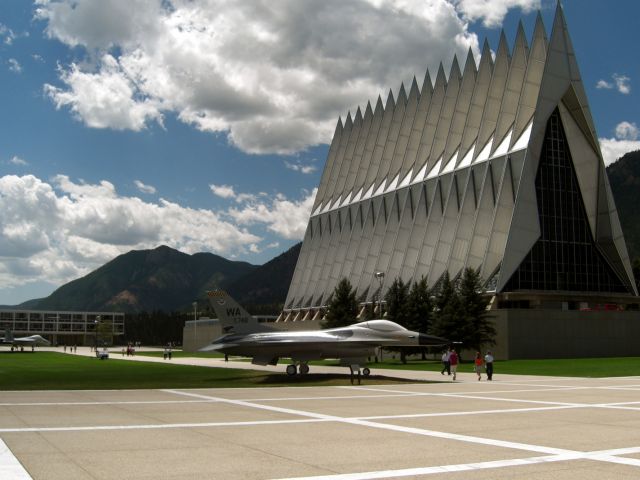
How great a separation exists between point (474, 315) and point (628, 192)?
138 m

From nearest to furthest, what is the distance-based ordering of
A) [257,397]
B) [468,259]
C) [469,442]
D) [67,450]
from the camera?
[67,450] < [469,442] < [257,397] < [468,259]

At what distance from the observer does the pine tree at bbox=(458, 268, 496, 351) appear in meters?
51.1

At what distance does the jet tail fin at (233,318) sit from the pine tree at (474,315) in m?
20.2

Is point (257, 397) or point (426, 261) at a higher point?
point (426, 261)

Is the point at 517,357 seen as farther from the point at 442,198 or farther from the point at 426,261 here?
the point at 442,198

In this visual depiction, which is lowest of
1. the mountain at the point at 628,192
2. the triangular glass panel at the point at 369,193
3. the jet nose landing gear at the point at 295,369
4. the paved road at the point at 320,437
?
the jet nose landing gear at the point at 295,369

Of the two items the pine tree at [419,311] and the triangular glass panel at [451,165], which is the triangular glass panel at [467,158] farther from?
the pine tree at [419,311]

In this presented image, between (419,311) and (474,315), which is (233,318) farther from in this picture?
(419,311)

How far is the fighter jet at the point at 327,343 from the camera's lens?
112 ft

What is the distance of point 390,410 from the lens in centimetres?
1808

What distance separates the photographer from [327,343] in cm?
3416

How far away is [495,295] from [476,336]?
26.4 feet

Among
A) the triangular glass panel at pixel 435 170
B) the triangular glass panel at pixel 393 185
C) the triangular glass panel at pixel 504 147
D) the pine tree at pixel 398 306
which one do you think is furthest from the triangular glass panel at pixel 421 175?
the pine tree at pixel 398 306

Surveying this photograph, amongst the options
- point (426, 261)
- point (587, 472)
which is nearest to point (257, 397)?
point (587, 472)
